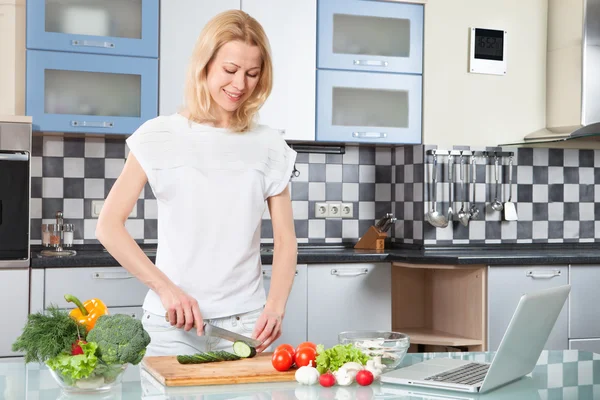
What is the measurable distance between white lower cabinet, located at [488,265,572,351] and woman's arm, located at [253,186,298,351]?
1.79 meters

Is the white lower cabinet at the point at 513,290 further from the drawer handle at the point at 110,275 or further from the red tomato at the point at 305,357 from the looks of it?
the red tomato at the point at 305,357

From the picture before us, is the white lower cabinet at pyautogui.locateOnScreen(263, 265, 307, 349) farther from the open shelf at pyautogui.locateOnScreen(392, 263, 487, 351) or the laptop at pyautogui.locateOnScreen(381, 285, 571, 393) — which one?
the laptop at pyautogui.locateOnScreen(381, 285, 571, 393)

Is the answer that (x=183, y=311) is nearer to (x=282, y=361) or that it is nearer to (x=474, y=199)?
(x=282, y=361)

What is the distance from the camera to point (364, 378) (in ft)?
4.99

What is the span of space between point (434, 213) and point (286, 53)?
3.60 ft

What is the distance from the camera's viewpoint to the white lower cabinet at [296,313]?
3.65 metres

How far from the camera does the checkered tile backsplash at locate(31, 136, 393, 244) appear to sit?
12.8ft

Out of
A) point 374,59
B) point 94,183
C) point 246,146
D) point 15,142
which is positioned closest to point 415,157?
point 374,59

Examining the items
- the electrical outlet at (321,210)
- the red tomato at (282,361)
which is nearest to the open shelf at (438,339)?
the electrical outlet at (321,210)

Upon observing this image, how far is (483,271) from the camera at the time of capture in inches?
143

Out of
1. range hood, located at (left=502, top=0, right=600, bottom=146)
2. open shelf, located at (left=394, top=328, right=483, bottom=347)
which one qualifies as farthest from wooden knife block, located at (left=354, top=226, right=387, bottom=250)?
range hood, located at (left=502, top=0, right=600, bottom=146)

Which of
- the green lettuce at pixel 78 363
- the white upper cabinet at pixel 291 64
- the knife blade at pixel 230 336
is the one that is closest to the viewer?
the green lettuce at pixel 78 363

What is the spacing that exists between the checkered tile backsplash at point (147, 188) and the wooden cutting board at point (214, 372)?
2.42m

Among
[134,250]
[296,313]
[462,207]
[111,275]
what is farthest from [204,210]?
[462,207]
